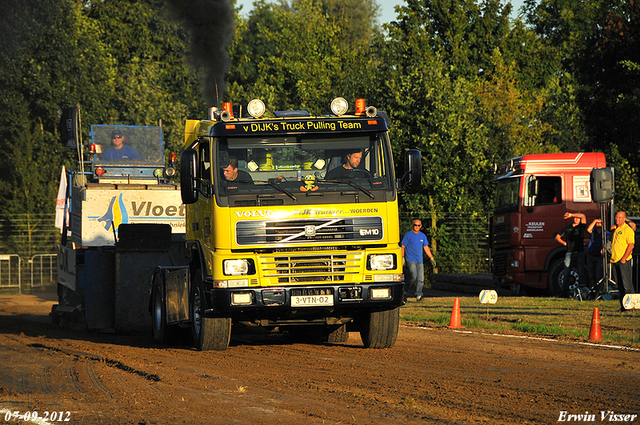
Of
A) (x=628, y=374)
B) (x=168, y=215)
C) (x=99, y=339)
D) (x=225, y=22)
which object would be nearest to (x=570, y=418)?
(x=628, y=374)

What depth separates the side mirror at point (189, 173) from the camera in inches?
440

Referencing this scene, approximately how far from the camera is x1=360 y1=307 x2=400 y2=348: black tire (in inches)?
467

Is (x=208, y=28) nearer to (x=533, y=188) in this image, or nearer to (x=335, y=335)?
(x=533, y=188)

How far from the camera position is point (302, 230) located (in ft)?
35.1

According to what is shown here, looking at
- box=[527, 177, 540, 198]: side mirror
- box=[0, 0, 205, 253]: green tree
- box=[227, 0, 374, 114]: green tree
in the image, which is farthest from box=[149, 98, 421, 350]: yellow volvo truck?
box=[227, 0, 374, 114]: green tree

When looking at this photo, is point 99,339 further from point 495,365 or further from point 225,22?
point 225,22

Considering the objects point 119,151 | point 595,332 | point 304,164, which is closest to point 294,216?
point 304,164

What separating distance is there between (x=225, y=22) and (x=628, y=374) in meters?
19.7

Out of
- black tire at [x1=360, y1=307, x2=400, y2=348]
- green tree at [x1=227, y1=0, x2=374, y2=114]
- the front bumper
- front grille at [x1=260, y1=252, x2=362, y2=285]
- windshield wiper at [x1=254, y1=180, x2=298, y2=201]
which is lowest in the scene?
black tire at [x1=360, y1=307, x2=400, y2=348]

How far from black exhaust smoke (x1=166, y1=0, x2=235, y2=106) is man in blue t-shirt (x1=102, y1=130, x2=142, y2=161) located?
17.0 ft

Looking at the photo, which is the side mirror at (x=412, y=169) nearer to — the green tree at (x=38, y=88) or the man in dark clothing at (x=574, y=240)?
the man in dark clothing at (x=574, y=240)

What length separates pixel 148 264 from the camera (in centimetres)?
1516

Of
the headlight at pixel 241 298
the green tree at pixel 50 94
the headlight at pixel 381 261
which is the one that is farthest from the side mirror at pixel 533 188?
the green tree at pixel 50 94

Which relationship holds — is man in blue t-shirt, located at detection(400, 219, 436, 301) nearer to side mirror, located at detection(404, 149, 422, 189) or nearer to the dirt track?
the dirt track
